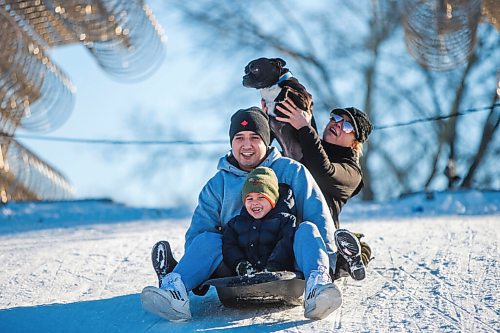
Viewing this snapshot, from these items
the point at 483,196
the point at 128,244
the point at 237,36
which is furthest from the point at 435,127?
the point at 128,244

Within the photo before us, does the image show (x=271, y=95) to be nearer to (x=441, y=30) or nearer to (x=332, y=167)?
(x=332, y=167)

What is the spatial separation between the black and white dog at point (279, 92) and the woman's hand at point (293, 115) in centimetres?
3

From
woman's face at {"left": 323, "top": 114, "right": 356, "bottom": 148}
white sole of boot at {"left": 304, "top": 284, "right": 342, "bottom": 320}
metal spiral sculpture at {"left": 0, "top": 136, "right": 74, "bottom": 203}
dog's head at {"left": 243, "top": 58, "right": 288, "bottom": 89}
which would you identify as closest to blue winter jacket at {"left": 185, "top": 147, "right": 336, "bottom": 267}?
white sole of boot at {"left": 304, "top": 284, "right": 342, "bottom": 320}

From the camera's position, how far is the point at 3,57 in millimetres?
7879

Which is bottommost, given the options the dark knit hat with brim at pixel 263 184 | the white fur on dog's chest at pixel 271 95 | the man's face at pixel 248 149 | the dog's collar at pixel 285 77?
the dark knit hat with brim at pixel 263 184

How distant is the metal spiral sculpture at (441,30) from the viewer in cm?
964

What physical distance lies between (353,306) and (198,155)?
1593 cm

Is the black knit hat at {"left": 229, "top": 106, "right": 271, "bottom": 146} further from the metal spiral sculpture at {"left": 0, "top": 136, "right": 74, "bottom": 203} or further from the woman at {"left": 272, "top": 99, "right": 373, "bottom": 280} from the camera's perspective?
the metal spiral sculpture at {"left": 0, "top": 136, "right": 74, "bottom": 203}

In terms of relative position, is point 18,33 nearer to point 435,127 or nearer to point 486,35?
point 486,35

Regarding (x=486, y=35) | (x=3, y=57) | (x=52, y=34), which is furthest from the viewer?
(x=486, y=35)

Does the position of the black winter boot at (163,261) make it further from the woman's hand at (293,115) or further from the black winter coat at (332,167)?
the woman's hand at (293,115)

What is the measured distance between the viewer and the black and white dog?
4637mm

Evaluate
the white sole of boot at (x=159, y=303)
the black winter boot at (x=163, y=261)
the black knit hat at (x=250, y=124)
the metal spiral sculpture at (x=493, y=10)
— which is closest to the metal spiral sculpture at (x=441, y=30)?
the metal spiral sculpture at (x=493, y=10)

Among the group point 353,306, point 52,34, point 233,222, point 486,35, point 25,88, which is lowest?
point 353,306
